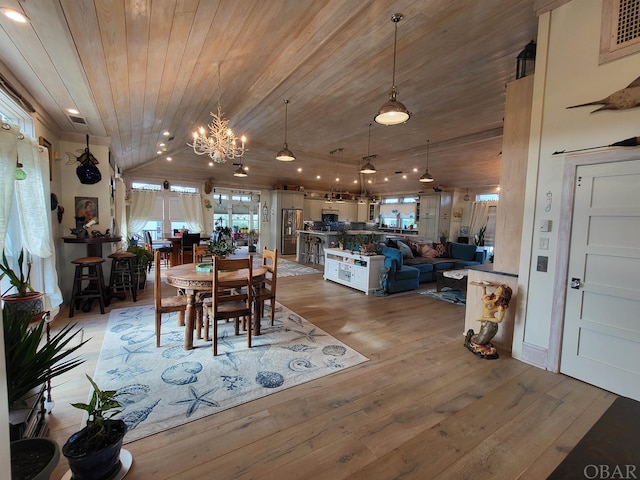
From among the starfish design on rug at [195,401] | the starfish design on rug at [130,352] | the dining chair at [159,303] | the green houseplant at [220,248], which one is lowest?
the starfish design on rug at [195,401]

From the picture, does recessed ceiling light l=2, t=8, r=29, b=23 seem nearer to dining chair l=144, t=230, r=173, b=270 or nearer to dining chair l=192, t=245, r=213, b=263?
dining chair l=192, t=245, r=213, b=263

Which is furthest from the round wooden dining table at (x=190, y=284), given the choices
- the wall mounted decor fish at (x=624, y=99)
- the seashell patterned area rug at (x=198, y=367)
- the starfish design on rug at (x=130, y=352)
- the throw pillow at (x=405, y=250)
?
the throw pillow at (x=405, y=250)

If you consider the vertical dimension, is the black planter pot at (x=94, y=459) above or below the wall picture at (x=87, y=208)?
below

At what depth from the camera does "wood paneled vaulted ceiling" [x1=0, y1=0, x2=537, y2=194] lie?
1855 mm

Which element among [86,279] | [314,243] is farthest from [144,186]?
[86,279]

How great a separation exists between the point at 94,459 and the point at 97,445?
60 mm

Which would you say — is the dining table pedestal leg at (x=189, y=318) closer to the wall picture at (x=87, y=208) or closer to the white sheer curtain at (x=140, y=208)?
the wall picture at (x=87, y=208)

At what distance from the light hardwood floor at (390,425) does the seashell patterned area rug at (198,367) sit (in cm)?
12

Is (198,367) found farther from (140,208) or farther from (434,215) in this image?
(434,215)

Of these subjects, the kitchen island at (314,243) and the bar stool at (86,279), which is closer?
the bar stool at (86,279)

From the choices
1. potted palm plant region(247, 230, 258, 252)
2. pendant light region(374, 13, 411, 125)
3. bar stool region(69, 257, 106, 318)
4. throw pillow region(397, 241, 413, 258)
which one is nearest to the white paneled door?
pendant light region(374, 13, 411, 125)

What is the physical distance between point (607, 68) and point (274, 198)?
30.2 ft

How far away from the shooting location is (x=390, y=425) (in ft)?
6.48

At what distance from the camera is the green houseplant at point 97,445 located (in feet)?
4.62
